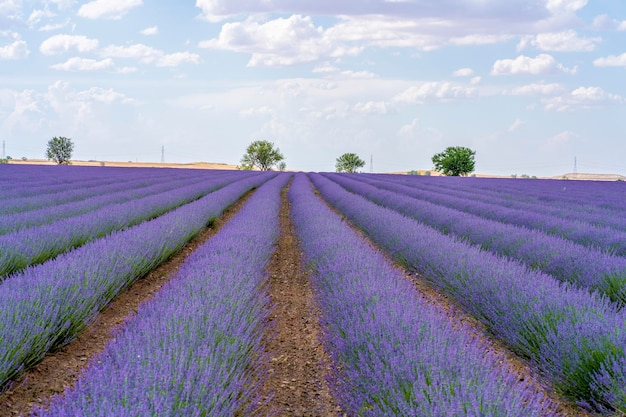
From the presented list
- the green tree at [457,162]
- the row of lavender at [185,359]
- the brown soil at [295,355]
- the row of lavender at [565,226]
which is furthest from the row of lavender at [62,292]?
the green tree at [457,162]

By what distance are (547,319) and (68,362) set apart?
10.7 feet

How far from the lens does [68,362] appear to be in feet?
11.9

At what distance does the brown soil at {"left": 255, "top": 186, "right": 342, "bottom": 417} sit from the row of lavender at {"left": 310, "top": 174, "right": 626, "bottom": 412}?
1353 mm

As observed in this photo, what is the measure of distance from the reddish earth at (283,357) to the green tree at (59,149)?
6897cm

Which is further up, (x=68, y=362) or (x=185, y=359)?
(x=185, y=359)

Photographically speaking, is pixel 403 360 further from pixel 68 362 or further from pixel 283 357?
pixel 68 362

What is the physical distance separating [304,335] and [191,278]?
1009 millimetres

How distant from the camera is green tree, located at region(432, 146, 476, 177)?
6525 centimetres

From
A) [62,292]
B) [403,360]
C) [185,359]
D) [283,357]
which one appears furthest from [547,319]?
[62,292]

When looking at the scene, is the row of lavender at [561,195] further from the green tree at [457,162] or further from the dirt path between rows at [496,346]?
the green tree at [457,162]

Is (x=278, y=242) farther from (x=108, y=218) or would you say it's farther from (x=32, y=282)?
(x=32, y=282)

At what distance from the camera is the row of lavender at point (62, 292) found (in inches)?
121

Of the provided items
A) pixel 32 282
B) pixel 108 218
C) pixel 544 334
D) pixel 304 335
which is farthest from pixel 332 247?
pixel 108 218

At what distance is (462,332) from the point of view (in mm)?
2848
